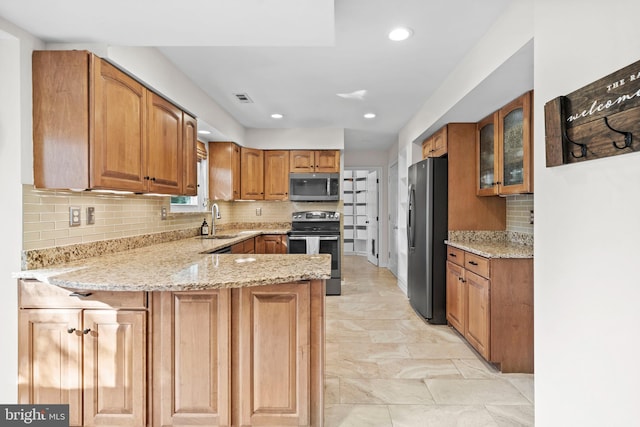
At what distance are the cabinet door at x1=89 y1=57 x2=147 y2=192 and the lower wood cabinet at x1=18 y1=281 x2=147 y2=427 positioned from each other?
70 centimetres

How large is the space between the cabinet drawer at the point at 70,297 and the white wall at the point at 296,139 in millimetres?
3750

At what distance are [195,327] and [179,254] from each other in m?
0.94

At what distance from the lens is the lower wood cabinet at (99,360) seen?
166 cm

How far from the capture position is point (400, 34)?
2342 millimetres

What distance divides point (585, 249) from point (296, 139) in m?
4.26

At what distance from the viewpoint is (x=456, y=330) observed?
3359mm

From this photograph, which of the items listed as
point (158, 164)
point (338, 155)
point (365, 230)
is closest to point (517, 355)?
point (158, 164)

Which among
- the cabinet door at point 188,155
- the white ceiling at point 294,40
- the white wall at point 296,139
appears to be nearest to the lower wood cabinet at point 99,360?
the white ceiling at point 294,40

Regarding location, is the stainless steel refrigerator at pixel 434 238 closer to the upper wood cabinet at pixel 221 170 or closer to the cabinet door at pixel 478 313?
the cabinet door at pixel 478 313

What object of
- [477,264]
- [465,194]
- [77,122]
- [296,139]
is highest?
[296,139]

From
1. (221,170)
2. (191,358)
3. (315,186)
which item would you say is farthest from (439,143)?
(191,358)

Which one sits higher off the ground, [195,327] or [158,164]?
[158,164]

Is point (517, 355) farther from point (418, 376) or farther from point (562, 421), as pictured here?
point (562, 421)

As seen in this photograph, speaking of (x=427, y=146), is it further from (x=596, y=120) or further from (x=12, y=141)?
(x=12, y=141)
